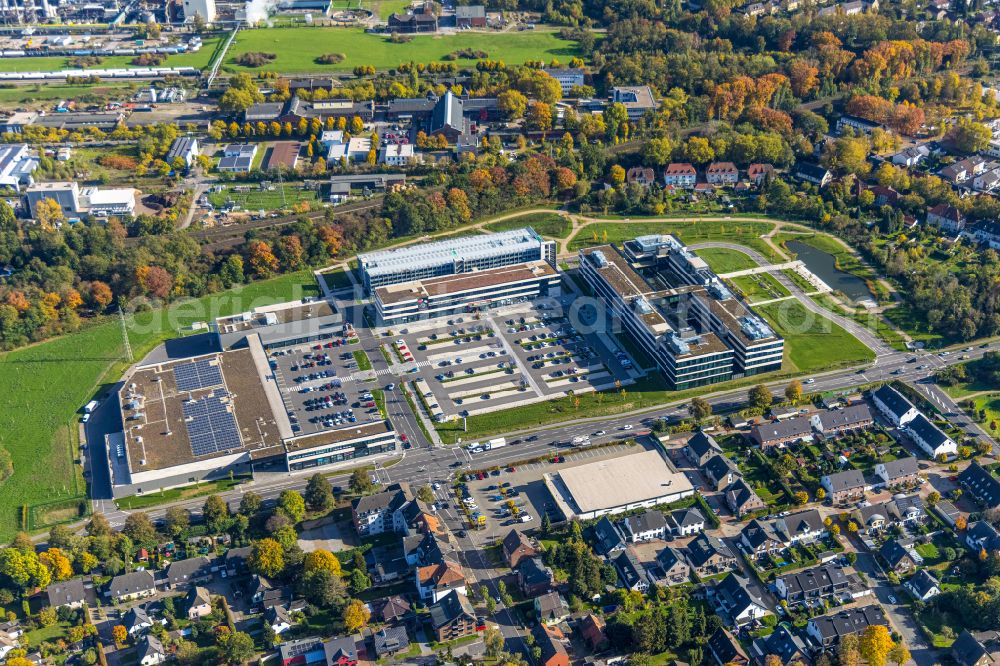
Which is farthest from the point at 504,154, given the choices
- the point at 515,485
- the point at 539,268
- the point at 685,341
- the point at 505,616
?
the point at 505,616

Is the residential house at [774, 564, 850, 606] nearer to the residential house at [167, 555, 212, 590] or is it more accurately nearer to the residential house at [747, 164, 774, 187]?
the residential house at [167, 555, 212, 590]

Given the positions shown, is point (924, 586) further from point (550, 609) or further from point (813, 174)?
point (813, 174)

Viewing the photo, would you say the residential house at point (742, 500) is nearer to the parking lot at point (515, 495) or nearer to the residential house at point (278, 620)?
the parking lot at point (515, 495)

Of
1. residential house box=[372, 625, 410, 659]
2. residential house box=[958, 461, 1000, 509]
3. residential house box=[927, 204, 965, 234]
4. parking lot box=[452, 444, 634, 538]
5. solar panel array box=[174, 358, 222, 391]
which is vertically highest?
residential house box=[927, 204, 965, 234]


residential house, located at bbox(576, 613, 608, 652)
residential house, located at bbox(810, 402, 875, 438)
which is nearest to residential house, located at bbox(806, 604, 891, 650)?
residential house, located at bbox(576, 613, 608, 652)

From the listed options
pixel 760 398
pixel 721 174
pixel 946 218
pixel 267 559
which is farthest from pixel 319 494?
pixel 946 218

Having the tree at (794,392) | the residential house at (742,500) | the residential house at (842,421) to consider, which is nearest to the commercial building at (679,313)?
the tree at (794,392)
